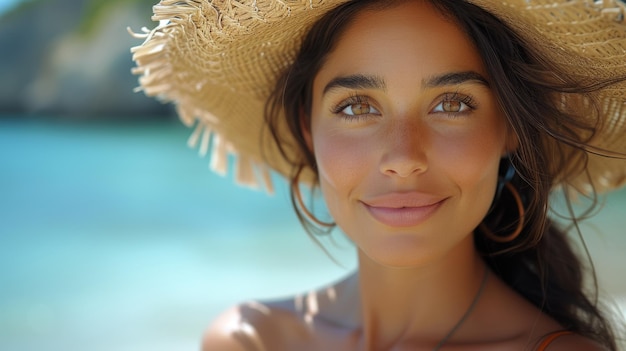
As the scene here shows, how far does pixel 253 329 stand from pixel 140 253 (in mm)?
3915

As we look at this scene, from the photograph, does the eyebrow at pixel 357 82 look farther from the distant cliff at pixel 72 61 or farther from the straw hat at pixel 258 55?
the distant cliff at pixel 72 61

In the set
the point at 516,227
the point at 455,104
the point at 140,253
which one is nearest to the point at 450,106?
the point at 455,104

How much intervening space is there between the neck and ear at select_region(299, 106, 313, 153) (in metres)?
0.35

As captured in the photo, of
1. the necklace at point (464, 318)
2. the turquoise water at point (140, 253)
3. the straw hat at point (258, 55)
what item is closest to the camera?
the straw hat at point (258, 55)

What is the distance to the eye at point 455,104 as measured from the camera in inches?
62.1

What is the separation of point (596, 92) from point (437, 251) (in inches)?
19.1

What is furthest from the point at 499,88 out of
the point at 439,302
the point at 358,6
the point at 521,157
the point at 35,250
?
the point at 35,250

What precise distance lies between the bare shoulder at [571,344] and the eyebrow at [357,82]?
2.17 ft

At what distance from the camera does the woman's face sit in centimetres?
154

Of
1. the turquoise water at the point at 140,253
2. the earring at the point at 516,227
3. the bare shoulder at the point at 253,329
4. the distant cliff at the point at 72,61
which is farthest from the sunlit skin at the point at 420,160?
the distant cliff at the point at 72,61

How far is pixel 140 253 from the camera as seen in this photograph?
227 inches

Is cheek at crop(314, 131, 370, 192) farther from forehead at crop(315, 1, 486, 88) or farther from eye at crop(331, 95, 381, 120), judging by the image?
forehead at crop(315, 1, 486, 88)

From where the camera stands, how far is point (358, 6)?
1.63m

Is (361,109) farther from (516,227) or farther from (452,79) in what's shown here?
(516,227)
